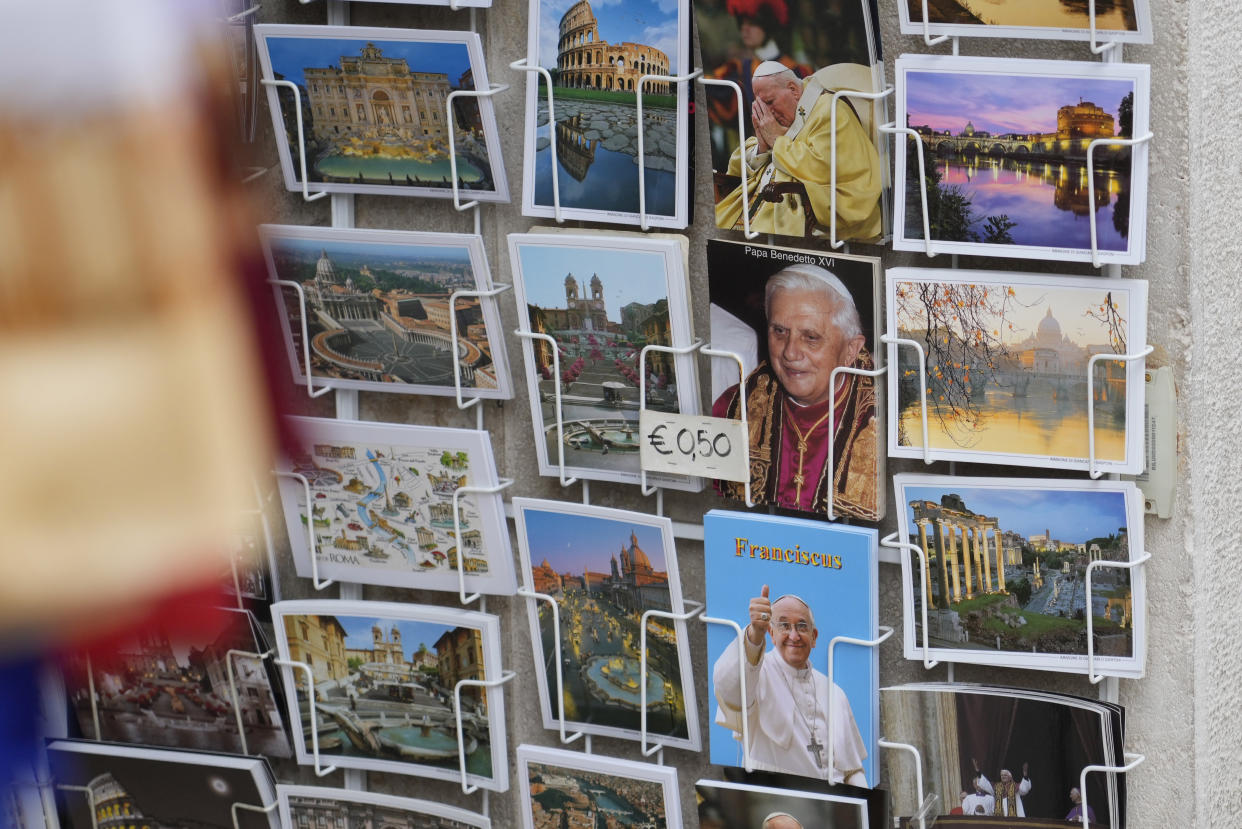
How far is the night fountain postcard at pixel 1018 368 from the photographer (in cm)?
95

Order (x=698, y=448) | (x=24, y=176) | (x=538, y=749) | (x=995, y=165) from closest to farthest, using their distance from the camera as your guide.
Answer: (x=24, y=176), (x=995, y=165), (x=698, y=448), (x=538, y=749)

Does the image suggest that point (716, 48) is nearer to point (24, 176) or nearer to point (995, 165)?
point (995, 165)

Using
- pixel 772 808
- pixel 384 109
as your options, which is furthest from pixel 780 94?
pixel 772 808

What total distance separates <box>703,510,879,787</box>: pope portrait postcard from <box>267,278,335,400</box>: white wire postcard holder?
420 mm

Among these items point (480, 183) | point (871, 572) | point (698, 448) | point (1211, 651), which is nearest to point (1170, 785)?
point (1211, 651)

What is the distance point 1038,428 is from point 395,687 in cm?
68

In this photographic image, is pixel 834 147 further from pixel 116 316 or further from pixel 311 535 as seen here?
pixel 116 316

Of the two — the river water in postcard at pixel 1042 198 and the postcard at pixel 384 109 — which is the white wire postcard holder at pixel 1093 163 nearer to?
the river water in postcard at pixel 1042 198

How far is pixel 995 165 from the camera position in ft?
3.14

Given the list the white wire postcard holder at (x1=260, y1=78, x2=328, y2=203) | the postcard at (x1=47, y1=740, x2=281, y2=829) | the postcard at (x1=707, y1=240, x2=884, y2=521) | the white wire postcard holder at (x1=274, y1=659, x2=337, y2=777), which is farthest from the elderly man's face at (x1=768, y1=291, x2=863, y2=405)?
the postcard at (x1=47, y1=740, x2=281, y2=829)

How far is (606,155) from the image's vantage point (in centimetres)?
110

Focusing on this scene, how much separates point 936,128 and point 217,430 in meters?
0.80

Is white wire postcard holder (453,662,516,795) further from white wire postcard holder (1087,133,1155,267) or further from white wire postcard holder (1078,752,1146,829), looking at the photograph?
white wire postcard holder (1087,133,1155,267)

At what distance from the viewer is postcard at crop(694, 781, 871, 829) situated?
1.08 meters
